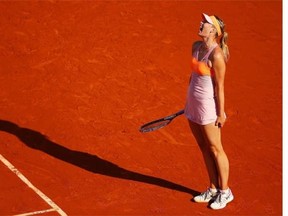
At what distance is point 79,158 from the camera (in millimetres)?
8773

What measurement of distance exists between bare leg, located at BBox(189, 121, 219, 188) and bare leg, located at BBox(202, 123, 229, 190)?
81 mm

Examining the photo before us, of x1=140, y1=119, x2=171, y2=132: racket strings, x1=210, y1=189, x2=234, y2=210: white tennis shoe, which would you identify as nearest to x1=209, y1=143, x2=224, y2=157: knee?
x1=210, y1=189, x2=234, y2=210: white tennis shoe

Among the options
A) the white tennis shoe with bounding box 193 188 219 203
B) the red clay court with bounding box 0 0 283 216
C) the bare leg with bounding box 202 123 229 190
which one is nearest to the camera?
the bare leg with bounding box 202 123 229 190

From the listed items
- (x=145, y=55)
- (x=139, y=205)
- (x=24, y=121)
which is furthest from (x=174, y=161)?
(x=145, y=55)

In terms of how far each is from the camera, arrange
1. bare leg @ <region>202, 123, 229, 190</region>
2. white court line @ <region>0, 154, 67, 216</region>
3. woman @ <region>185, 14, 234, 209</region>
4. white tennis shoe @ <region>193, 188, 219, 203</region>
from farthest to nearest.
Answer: white tennis shoe @ <region>193, 188, 219, 203</region>, white court line @ <region>0, 154, 67, 216</region>, bare leg @ <region>202, 123, 229, 190</region>, woman @ <region>185, 14, 234, 209</region>

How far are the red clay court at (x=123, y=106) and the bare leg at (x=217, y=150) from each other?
0.51 meters

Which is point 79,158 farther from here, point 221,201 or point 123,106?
point 221,201

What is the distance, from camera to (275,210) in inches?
310

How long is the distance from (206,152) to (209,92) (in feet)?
2.93

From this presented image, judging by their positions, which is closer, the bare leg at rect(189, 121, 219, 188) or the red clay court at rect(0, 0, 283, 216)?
the bare leg at rect(189, 121, 219, 188)

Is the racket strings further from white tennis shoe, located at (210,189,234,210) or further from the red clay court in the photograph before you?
white tennis shoe, located at (210,189,234,210)

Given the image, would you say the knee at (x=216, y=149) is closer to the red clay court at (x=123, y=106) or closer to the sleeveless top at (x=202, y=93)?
the sleeveless top at (x=202, y=93)

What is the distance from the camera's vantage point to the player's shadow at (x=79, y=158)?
8.34 meters

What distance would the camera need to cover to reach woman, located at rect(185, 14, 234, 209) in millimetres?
6922
